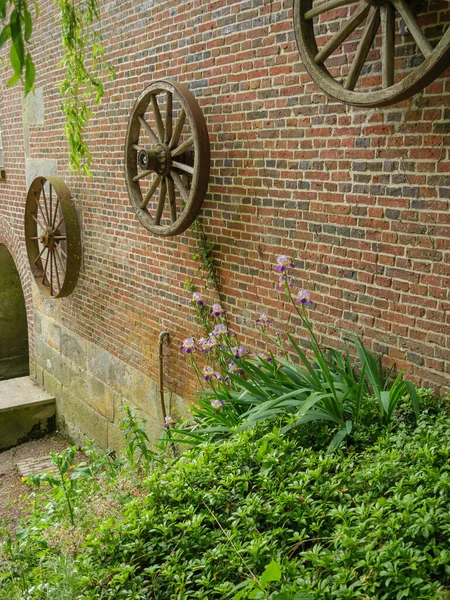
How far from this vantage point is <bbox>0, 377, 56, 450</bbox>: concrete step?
8781mm

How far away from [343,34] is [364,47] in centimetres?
16

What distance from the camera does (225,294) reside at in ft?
17.4

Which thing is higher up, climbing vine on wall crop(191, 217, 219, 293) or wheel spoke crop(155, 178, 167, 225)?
wheel spoke crop(155, 178, 167, 225)

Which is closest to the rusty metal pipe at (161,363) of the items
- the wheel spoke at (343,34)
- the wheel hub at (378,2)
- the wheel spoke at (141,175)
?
the wheel spoke at (141,175)

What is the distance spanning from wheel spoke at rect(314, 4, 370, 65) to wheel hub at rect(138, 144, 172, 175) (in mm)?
1856

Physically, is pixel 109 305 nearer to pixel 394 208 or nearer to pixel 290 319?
pixel 290 319

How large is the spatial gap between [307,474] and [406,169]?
1738 millimetres

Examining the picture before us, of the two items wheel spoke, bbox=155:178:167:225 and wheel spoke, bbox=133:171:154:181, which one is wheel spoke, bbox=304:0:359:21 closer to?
wheel spoke, bbox=155:178:167:225

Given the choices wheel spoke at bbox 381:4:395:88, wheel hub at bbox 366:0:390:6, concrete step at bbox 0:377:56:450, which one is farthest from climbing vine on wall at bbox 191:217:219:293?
concrete step at bbox 0:377:56:450

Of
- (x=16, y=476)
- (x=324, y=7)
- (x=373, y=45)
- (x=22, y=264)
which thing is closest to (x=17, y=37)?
(x=324, y=7)

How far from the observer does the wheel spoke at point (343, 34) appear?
11.7 feet

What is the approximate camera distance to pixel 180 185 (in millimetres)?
5289

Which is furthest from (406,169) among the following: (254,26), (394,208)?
(254,26)

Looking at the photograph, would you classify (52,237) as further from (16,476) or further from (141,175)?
(16,476)
